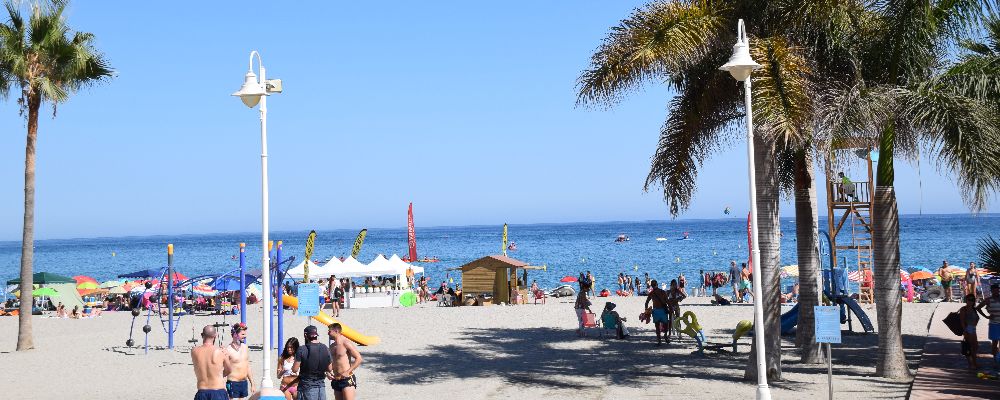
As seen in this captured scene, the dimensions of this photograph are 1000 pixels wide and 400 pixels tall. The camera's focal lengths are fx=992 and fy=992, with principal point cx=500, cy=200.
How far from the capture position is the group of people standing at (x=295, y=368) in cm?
1066

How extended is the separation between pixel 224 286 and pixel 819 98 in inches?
877

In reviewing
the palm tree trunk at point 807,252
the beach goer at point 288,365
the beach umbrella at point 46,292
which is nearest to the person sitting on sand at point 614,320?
the palm tree trunk at point 807,252

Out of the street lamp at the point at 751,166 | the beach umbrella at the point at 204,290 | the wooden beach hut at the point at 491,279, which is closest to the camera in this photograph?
the street lamp at the point at 751,166

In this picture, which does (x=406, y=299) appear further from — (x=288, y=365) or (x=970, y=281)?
(x=288, y=365)

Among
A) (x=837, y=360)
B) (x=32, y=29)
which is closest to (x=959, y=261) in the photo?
(x=837, y=360)

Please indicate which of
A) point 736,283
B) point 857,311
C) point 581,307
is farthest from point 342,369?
point 736,283

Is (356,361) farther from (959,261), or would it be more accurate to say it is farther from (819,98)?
(959,261)

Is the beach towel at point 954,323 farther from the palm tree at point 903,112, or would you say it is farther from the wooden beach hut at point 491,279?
the wooden beach hut at point 491,279

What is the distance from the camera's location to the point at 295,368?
1098cm

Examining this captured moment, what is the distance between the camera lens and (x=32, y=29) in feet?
72.8

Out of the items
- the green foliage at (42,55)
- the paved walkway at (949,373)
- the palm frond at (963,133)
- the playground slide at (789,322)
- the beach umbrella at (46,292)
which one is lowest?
the paved walkway at (949,373)

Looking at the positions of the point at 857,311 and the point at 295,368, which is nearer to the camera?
the point at 295,368

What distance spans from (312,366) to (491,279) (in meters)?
23.4

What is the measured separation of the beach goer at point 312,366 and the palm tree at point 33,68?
1384cm
